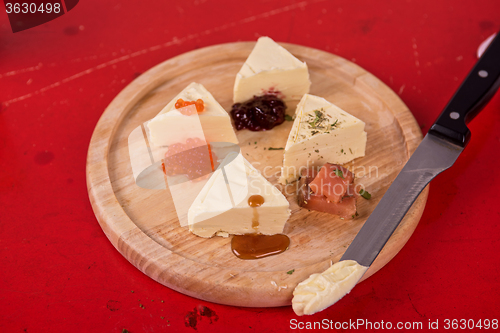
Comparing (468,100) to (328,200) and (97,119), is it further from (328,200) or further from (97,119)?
(97,119)

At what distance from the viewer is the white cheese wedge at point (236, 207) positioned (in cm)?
281

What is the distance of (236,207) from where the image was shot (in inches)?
109

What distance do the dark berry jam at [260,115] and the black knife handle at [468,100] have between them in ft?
3.74

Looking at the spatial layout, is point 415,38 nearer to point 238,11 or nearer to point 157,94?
point 238,11

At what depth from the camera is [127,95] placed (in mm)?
3660

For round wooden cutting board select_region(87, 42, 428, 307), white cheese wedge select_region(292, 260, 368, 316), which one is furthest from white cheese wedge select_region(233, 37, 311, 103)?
white cheese wedge select_region(292, 260, 368, 316)

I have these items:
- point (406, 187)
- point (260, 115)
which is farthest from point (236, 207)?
point (406, 187)

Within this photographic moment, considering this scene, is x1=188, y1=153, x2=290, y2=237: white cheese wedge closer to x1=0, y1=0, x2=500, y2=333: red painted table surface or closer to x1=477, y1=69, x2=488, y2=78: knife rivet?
x1=0, y1=0, x2=500, y2=333: red painted table surface

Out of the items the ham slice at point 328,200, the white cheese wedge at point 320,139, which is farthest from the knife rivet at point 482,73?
the ham slice at point 328,200

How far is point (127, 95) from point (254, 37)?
154 centimetres

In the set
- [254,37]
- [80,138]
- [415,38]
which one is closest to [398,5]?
[415,38]

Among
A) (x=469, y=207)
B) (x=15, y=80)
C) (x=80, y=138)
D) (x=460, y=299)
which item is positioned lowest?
(x=460, y=299)

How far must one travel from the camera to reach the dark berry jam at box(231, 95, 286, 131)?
138 inches

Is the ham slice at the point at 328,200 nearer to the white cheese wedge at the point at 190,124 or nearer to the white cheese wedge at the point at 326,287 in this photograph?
the white cheese wedge at the point at 326,287
